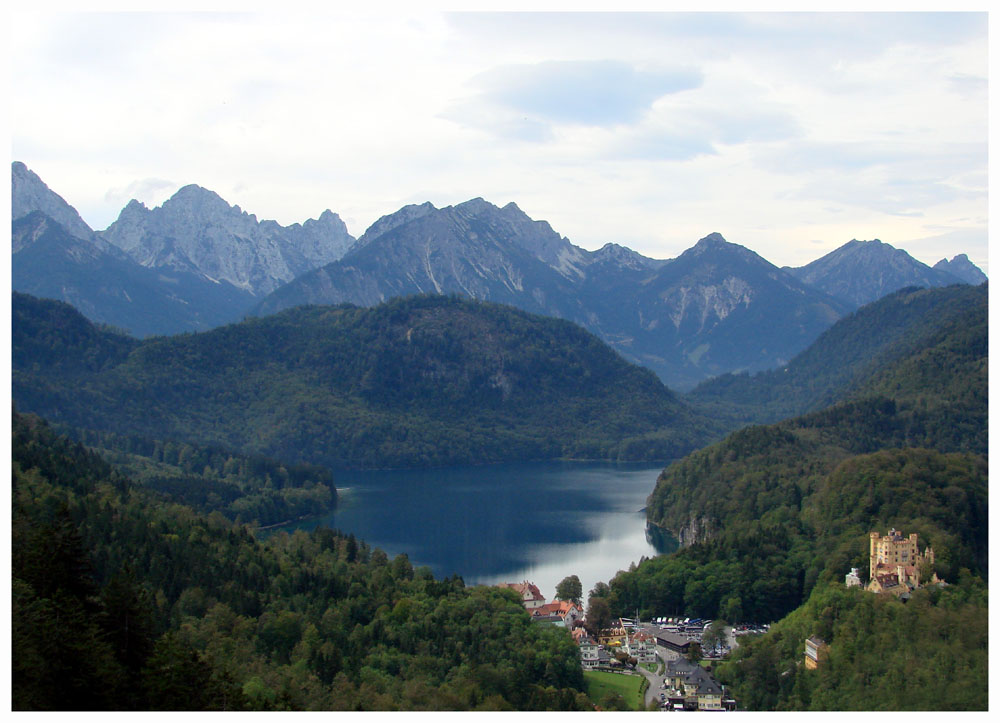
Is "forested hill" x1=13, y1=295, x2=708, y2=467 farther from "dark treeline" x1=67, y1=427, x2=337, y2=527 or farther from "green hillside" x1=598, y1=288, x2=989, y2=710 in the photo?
"green hillside" x1=598, y1=288, x2=989, y2=710

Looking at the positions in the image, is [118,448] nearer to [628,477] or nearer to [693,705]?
[628,477]

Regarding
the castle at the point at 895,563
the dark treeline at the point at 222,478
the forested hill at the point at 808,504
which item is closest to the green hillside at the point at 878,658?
the castle at the point at 895,563

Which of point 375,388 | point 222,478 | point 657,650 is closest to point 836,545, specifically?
point 657,650

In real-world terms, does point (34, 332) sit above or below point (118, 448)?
above

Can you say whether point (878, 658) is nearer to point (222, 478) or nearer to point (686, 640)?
point (686, 640)

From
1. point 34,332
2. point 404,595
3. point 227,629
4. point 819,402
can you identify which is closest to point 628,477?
point 819,402
